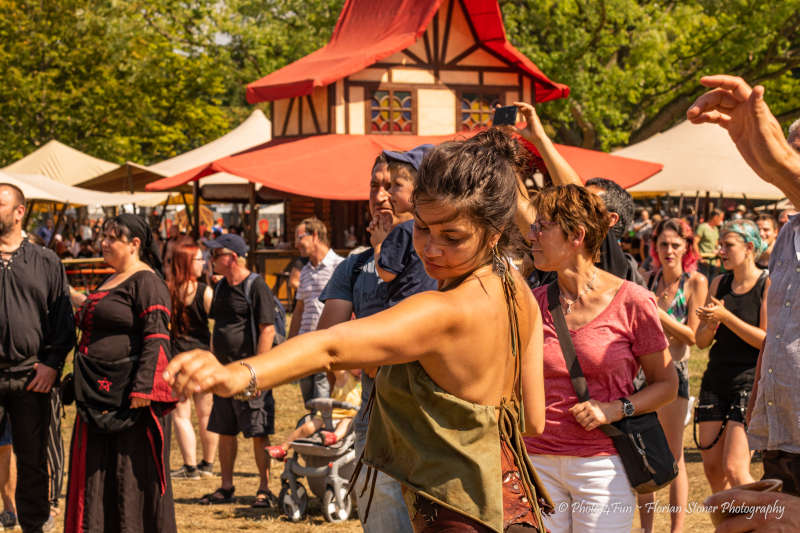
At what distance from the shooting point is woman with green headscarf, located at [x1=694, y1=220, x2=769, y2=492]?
5.97 meters

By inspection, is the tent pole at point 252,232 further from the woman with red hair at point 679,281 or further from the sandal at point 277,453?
the woman with red hair at point 679,281

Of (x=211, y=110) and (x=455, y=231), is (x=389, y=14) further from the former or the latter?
(x=455, y=231)

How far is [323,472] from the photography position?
7.39m

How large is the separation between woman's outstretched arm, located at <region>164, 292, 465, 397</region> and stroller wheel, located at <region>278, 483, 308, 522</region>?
5355 mm

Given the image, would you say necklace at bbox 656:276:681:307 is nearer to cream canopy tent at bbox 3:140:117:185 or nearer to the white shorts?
the white shorts

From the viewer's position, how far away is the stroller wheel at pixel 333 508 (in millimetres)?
7340

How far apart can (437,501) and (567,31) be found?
2661 cm

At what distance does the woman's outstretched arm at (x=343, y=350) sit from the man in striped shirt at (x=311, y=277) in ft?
19.9

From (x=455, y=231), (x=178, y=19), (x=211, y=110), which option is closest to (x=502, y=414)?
(x=455, y=231)

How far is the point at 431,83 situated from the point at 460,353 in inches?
840

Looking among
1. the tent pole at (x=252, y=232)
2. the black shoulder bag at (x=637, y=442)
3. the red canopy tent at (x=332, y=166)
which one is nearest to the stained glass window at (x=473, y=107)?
the red canopy tent at (x=332, y=166)

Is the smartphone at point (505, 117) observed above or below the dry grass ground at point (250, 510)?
above

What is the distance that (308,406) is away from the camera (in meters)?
7.55

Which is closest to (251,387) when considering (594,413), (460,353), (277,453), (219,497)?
(460,353)
